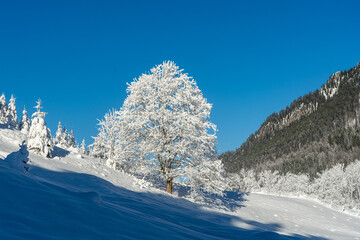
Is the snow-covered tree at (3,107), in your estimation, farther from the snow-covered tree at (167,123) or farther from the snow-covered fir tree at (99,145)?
the snow-covered tree at (167,123)

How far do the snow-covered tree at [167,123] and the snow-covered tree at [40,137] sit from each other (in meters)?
3.82

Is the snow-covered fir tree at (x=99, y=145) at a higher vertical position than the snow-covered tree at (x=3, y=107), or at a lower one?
lower

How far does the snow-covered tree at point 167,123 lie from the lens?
45.0ft

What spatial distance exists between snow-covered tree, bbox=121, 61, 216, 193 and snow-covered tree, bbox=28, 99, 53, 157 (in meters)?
3.82

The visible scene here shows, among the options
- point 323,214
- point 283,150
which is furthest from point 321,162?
point 323,214

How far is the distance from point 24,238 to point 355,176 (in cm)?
7869

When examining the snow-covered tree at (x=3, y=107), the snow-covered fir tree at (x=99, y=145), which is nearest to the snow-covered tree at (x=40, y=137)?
the snow-covered fir tree at (x=99, y=145)

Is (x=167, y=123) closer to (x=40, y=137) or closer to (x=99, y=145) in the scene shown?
(x=40, y=137)

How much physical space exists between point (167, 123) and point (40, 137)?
20.6ft

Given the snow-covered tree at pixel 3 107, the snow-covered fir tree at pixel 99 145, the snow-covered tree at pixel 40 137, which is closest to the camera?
the snow-covered tree at pixel 40 137

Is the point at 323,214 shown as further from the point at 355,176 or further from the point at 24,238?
the point at 355,176

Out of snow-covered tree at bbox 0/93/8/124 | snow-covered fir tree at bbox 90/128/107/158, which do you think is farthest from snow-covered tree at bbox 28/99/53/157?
snow-covered tree at bbox 0/93/8/124

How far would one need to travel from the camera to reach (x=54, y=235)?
10.4 ft

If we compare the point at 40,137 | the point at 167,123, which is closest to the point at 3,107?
the point at 40,137
